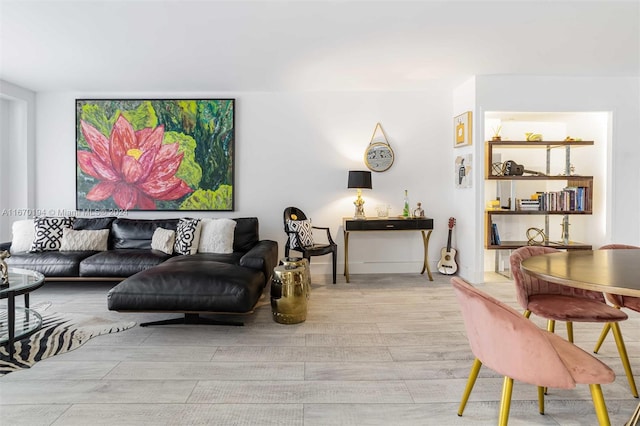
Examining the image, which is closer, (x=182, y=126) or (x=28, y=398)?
(x=28, y=398)

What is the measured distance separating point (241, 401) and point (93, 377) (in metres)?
0.97

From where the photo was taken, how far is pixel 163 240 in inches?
179

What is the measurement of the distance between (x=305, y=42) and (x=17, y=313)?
3.34 m

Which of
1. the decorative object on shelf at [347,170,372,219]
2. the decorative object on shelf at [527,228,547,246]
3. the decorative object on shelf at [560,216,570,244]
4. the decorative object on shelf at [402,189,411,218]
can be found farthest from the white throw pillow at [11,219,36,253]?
the decorative object on shelf at [560,216,570,244]

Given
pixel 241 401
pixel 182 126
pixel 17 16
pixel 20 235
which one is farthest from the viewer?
pixel 182 126

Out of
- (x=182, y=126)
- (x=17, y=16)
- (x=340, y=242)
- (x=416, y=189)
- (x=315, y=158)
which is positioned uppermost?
(x=17, y=16)

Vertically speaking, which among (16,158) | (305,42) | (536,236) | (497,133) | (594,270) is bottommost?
(536,236)

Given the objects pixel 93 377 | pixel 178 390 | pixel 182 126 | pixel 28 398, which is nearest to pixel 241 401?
pixel 178 390

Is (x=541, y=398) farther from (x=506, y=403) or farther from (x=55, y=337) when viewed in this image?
(x=55, y=337)

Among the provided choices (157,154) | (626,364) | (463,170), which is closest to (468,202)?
(463,170)

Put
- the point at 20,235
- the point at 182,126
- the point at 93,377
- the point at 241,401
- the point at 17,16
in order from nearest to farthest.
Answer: the point at 241,401, the point at 93,377, the point at 17,16, the point at 20,235, the point at 182,126

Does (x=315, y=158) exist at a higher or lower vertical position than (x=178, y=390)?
higher

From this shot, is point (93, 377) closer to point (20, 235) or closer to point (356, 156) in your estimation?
point (20, 235)

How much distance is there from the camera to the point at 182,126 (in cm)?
535
